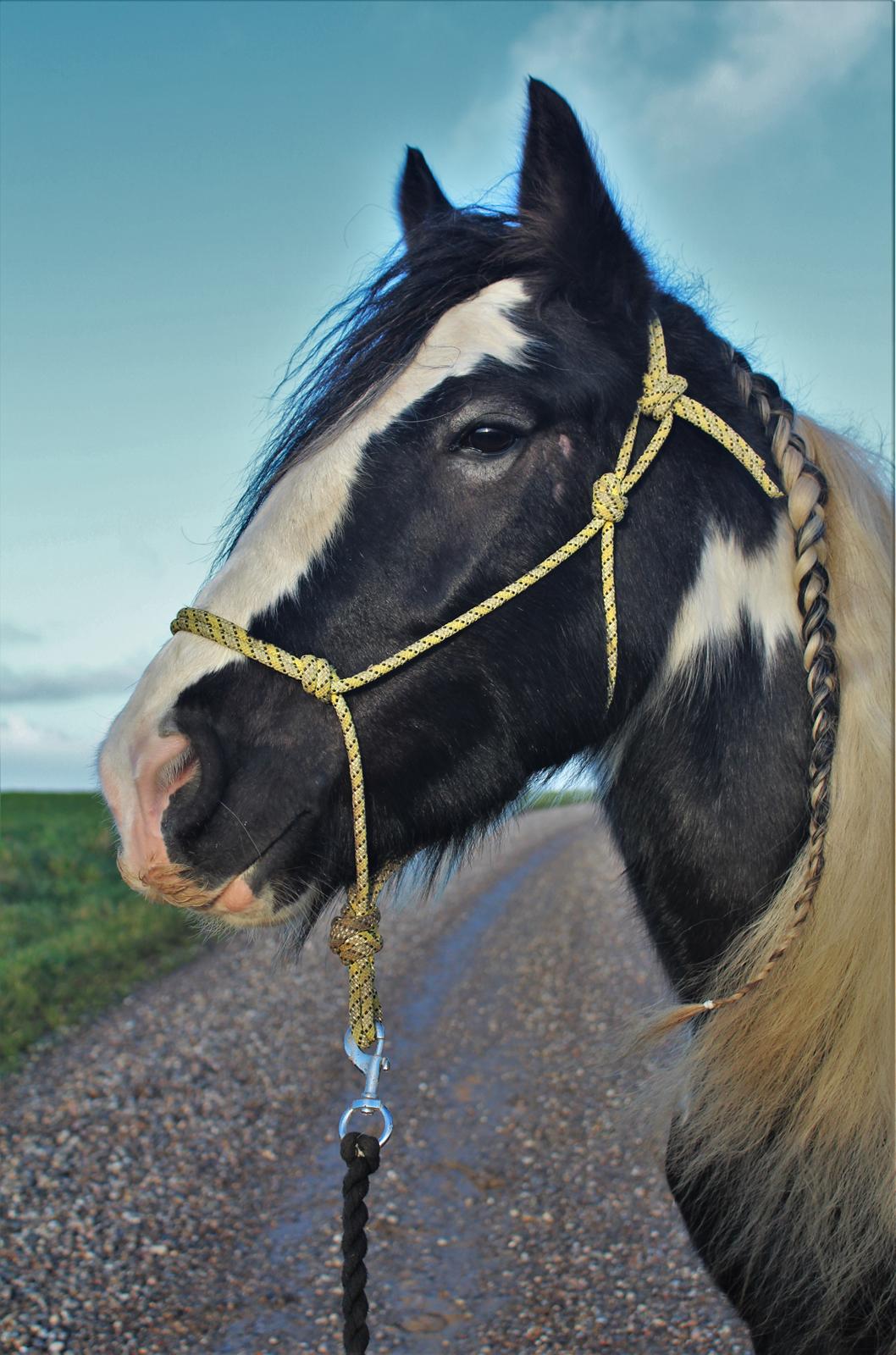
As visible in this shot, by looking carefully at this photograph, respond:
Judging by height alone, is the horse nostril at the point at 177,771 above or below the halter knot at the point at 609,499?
below

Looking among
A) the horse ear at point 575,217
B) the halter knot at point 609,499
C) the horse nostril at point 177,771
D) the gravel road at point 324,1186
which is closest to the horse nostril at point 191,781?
the horse nostril at point 177,771

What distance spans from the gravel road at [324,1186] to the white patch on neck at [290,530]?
937mm

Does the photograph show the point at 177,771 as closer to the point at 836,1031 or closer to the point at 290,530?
the point at 290,530

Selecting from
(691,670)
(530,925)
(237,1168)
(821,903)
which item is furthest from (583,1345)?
(530,925)

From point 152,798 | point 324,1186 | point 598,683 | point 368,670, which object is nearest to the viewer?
point 152,798

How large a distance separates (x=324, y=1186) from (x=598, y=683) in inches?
189

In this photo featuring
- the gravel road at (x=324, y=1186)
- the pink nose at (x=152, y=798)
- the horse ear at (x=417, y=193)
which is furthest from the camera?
the gravel road at (x=324, y=1186)

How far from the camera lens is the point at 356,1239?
6.53 feet

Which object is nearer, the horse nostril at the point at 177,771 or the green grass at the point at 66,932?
the horse nostril at the point at 177,771

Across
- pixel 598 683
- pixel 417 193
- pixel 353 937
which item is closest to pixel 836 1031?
pixel 598 683

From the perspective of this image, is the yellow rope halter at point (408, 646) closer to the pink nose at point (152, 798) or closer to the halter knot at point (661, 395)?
the halter knot at point (661, 395)

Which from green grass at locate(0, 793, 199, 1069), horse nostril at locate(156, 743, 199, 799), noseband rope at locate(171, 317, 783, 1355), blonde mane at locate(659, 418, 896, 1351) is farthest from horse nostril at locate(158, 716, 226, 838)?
green grass at locate(0, 793, 199, 1069)

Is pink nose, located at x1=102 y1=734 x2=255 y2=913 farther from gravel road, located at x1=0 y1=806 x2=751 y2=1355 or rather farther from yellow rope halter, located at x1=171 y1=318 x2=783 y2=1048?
gravel road, located at x1=0 y1=806 x2=751 y2=1355

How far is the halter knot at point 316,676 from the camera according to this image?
6.55 feet
